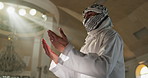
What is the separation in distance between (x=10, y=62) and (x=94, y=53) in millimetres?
9907

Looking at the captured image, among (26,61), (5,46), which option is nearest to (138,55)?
(26,61)

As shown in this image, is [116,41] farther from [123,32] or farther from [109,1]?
[123,32]

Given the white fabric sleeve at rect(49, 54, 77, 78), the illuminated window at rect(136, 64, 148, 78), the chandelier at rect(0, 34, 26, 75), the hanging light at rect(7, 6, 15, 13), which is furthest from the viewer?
the hanging light at rect(7, 6, 15, 13)

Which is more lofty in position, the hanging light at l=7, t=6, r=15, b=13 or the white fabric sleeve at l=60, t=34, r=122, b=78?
the hanging light at l=7, t=6, r=15, b=13

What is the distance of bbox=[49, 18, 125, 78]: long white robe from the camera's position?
1213 millimetres

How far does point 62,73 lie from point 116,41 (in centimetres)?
45

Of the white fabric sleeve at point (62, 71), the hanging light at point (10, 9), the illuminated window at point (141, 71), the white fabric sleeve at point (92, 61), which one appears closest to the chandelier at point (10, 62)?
the hanging light at point (10, 9)

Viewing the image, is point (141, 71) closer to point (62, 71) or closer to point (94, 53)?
point (62, 71)

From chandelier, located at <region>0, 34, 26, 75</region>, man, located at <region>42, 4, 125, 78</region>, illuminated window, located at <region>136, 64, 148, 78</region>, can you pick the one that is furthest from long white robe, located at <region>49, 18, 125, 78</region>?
chandelier, located at <region>0, 34, 26, 75</region>

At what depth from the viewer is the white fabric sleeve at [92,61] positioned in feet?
3.95

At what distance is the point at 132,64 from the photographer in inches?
313

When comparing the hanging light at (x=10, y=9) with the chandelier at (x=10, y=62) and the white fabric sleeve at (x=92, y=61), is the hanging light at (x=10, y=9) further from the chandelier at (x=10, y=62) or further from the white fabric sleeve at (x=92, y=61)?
the white fabric sleeve at (x=92, y=61)

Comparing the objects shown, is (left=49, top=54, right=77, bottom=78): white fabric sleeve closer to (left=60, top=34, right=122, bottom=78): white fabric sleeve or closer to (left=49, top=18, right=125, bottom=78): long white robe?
(left=49, top=18, right=125, bottom=78): long white robe

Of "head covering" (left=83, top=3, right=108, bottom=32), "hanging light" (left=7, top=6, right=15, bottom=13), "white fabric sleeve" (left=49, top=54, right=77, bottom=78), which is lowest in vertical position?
"white fabric sleeve" (left=49, top=54, right=77, bottom=78)
